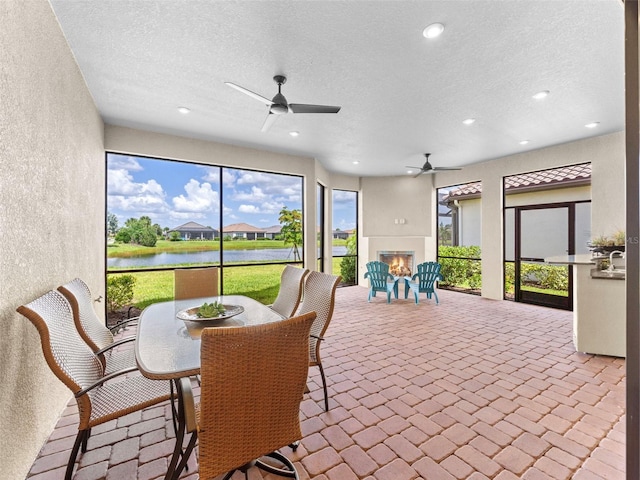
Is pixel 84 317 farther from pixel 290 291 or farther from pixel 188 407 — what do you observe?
pixel 290 291

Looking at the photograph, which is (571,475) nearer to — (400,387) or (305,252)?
(400,387)

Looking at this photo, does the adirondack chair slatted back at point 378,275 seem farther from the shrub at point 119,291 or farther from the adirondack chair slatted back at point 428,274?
the shrub at point 119,291

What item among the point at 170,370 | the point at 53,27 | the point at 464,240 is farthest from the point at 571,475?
the point at 464,240

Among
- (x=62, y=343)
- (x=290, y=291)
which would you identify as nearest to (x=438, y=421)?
(x=290, y=291)

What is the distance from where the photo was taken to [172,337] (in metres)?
1.81

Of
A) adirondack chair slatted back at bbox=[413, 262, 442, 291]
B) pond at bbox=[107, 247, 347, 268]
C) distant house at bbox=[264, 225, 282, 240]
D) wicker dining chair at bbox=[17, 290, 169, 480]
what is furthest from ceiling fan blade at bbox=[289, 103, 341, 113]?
distant house at bbox=[264, 225, 282, 240]

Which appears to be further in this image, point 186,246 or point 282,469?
point 186,246

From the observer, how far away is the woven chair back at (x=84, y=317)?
1882 mm

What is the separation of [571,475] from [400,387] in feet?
3.93

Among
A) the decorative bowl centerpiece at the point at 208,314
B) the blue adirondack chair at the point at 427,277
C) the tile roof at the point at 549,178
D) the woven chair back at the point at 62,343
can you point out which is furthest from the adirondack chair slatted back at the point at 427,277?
the woven chair back at the point at 62,343

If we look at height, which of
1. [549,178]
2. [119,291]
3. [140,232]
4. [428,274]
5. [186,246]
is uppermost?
[549,178]

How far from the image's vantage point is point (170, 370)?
54.4 inches

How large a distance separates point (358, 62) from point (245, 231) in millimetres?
5099

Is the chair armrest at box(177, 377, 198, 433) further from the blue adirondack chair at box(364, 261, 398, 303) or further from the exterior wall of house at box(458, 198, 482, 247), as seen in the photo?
the exterior wall of house at box(458, 198, 482, 247)
